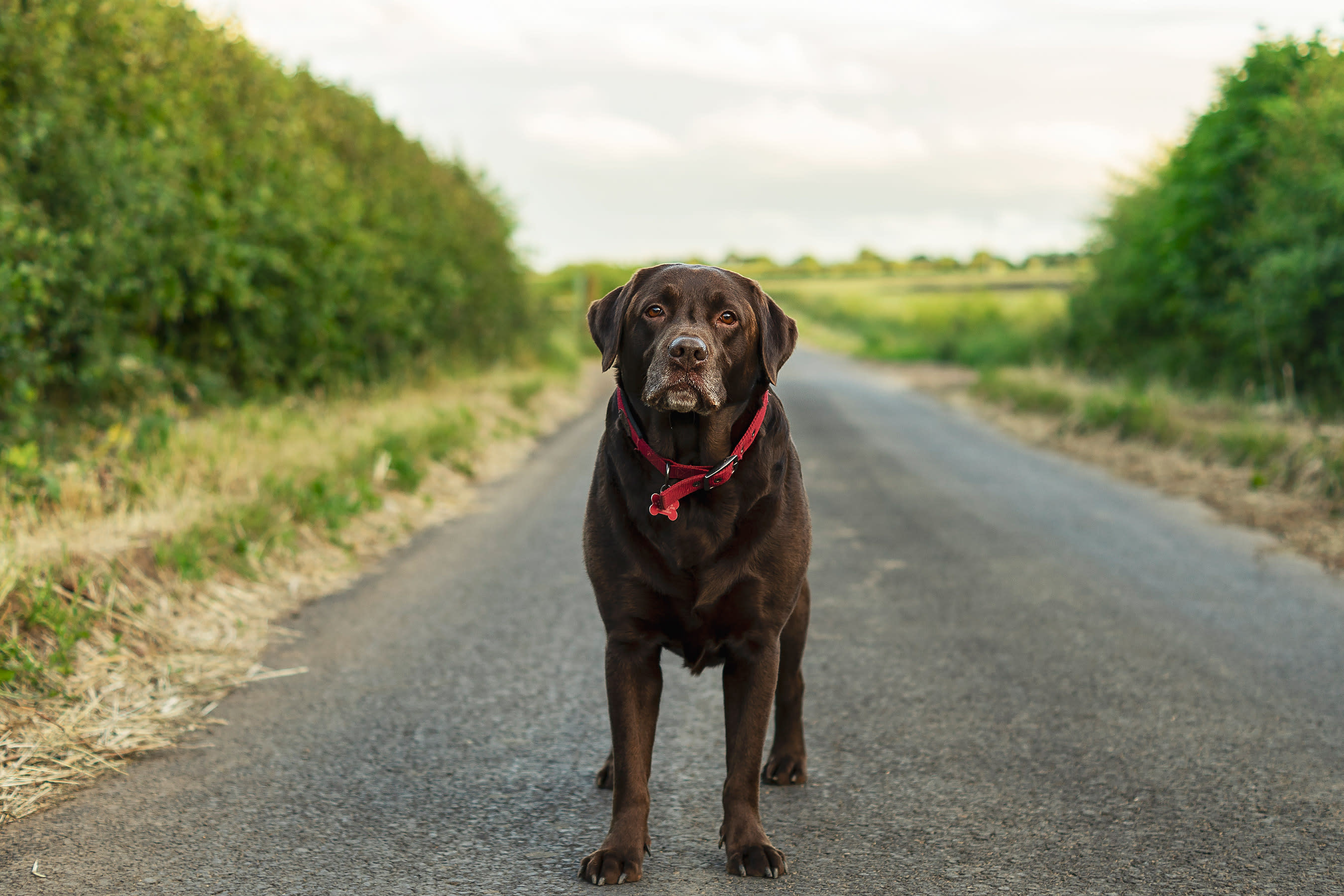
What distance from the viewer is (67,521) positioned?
19.5ft

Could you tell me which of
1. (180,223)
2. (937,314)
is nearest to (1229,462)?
(180,223)

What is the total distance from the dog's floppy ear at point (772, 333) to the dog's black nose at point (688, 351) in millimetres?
316

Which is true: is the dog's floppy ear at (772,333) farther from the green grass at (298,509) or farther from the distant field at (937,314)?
the distant field at (937,314)

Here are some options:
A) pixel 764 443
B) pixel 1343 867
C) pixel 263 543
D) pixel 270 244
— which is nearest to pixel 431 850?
pixel 764 443

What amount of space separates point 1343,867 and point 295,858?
2857mm

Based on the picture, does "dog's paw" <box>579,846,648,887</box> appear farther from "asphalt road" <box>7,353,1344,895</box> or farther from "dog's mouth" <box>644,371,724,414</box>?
"dog's mouth" <box>644,371,724,414</box>

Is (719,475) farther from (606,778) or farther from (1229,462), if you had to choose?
(1229,462)

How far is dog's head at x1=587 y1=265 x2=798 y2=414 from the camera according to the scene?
117 inches

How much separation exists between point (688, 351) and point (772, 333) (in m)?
0.44

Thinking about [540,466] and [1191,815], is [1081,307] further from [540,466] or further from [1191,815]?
[1191,815]

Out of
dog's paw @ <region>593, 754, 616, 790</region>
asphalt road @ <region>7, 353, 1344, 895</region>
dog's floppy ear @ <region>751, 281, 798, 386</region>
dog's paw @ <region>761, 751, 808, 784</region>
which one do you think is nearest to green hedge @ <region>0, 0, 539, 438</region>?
asphalt road @ <region>7, 353, 1344, 895</region>

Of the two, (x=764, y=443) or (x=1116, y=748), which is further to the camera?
(x=1116, y=748)

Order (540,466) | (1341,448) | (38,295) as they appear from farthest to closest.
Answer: (540,466), (1341,448), (38,295)

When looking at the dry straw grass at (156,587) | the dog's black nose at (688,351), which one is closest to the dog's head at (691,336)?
the dog's black nose at (688,351)
